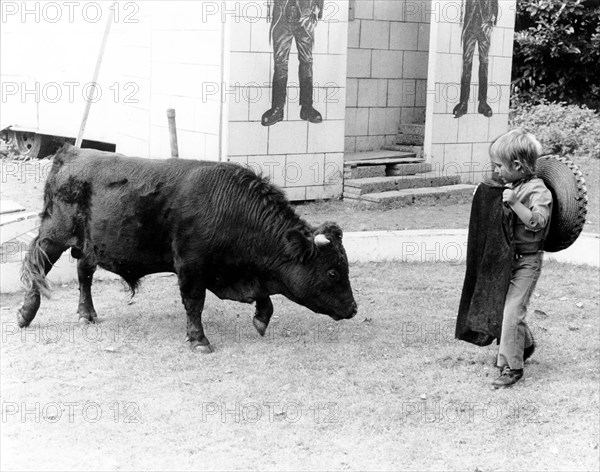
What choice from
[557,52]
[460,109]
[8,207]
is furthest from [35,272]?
[557,52]

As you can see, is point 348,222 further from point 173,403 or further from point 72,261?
point 173,403

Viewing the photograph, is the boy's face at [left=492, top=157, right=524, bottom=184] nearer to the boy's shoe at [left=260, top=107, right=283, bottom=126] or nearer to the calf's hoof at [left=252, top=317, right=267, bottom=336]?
the calf's hoof at [left=252, top=317, right=267, bottom=336]

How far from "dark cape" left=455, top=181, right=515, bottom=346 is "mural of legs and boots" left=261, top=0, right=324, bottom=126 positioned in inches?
243

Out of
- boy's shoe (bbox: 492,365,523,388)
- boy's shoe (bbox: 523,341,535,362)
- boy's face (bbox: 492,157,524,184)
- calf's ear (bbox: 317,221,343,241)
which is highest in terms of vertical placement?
boy's face (bbox: 492,157,524,184)

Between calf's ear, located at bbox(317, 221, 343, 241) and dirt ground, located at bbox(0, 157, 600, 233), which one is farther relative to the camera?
dirt ground, located at bbox(0, 157, 600, 233)

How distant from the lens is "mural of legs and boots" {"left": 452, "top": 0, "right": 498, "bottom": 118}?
14352mm

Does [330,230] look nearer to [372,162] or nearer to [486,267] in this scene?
[486,267]

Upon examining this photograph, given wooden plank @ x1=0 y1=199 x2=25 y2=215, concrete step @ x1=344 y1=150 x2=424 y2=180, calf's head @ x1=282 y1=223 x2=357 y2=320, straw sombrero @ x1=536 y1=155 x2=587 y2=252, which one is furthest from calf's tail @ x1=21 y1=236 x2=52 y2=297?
concrete step @ x1=344 y1=150 x2=424 y2=180

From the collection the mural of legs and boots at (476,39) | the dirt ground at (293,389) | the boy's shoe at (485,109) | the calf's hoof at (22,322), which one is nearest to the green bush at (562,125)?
the boy's shoe at (485,109)

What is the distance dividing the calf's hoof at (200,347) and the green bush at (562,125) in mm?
12010

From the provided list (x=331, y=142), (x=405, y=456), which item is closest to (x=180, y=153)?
(x=331, y=142)

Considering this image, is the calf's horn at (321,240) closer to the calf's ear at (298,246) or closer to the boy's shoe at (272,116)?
the calf's ear at (298,246)

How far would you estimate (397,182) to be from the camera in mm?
13484

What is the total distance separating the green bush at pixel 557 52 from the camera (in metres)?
20.6
